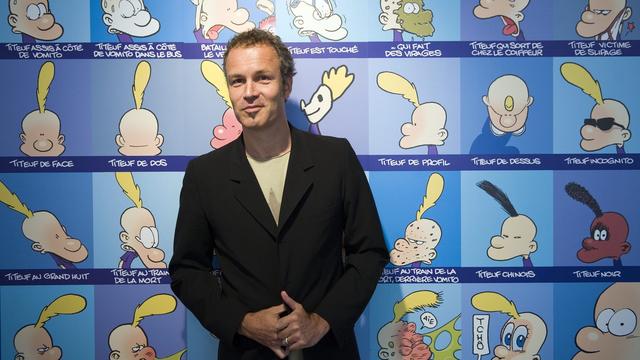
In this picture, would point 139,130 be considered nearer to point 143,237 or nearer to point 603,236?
point 143,237

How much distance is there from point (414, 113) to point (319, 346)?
0.90m

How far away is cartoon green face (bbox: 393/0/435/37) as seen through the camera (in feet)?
6.64

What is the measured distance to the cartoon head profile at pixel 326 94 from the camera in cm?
203

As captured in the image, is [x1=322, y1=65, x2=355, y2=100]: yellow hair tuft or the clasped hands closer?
the clasped hands

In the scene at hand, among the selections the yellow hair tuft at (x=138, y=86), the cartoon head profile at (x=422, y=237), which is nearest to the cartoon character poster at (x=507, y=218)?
the cartoon head profile at (x=422, y=237)

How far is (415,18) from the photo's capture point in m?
2.03

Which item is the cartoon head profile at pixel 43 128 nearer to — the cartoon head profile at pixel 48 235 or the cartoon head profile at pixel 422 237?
the cartoon head profile at pixel 48 235

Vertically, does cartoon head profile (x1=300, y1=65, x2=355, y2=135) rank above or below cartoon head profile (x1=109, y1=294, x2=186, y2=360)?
above

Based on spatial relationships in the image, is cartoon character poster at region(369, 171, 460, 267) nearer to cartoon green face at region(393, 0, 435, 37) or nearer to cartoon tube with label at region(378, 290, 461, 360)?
cartoon tube with label at region(378, 290, 461, 360)

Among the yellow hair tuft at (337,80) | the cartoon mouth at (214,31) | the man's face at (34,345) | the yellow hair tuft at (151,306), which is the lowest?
the man's face at (34,345)

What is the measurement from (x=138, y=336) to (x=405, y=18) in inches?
61.0

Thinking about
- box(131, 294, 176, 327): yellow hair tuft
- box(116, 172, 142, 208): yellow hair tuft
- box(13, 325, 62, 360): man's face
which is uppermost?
box(116, 172, 142, 208): yellow hair tuft

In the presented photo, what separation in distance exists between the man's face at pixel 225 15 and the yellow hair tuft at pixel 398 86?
1.69 feet

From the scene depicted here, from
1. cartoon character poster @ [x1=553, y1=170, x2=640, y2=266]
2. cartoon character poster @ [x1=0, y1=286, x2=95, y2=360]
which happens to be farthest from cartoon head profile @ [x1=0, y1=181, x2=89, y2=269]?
cartoon character poster @ [x1=553, y1=170, x2=640, y2=266]
